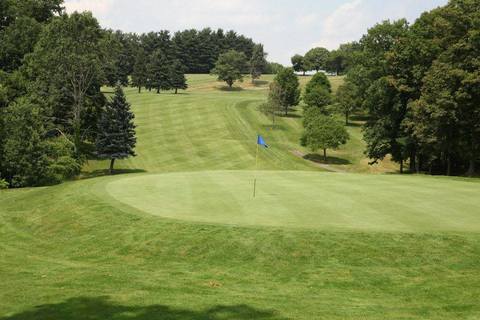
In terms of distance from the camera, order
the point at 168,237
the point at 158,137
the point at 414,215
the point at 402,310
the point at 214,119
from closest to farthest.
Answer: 1. the point at 402,310
2. the point at 168,237
3. the point at 414,215
4. the point at 158,137
5. the point at 214,119

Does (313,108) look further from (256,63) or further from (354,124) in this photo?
(256,63)

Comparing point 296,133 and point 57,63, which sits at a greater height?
point 57,63

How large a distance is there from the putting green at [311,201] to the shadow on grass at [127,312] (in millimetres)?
Result: 7164

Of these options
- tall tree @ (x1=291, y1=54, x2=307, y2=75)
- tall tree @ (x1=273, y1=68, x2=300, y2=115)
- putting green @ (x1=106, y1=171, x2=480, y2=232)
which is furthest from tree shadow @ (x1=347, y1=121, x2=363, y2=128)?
tall tree @ (x1=291, y1=54, x2=307, y2=75)

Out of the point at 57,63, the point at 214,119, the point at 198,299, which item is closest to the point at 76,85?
the point at 57,63

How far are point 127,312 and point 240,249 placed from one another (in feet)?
20.9

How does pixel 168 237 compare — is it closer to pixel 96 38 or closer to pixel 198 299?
pixel 198 299

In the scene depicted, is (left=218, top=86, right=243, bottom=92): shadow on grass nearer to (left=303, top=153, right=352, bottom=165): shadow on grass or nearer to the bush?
(left=303, top=153, right=352, bottom=165): shadow on grass

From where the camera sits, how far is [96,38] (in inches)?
2105

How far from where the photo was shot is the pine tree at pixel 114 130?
55719 mm

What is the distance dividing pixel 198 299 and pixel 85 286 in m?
3.28

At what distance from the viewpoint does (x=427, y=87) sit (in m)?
44.5

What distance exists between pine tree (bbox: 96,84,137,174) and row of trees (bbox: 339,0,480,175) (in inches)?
1128

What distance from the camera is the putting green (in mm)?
17719
